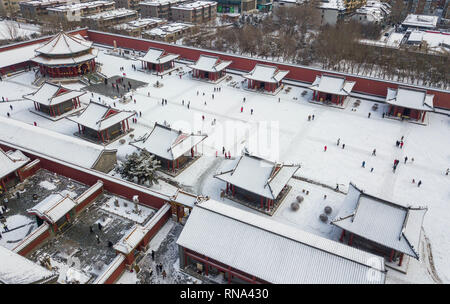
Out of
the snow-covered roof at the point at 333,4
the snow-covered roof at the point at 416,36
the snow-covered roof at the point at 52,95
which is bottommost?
the snow-covered roof at the point at 52,95

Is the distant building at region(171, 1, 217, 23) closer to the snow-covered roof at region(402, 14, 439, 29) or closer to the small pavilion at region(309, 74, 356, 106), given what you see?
the snow-covered roof at region(402, 14, 439, 29)

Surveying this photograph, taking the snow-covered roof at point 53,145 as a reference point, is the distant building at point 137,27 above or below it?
above

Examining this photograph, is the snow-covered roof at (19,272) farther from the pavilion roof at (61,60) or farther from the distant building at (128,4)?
the distant building at (128,4)

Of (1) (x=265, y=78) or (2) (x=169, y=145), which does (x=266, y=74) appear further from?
(2) (x=169, y=145)

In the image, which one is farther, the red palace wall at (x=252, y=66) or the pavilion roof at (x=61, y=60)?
the pavilion roof at (x=61, y=60)

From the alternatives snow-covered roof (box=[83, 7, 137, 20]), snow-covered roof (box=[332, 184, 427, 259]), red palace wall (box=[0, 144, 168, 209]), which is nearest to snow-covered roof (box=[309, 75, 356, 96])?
snow-covered roof (box=[332, 184, 427, 259])

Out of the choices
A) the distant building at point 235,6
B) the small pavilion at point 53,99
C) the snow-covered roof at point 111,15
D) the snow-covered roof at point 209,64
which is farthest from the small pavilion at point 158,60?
the distant building at point 235,6
